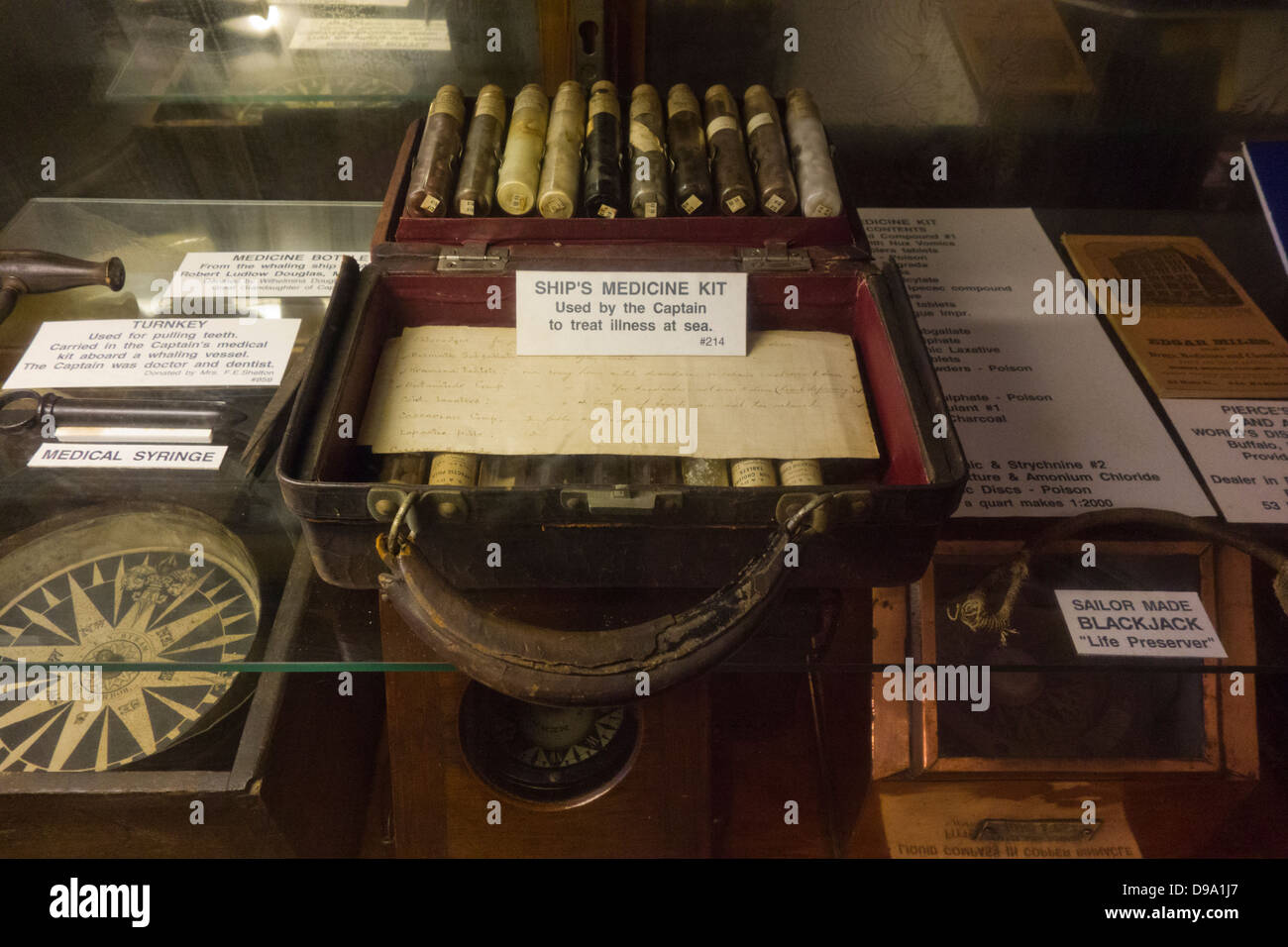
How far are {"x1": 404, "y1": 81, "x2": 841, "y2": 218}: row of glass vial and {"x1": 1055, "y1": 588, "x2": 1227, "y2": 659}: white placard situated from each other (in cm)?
56

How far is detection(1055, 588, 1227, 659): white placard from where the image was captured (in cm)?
85

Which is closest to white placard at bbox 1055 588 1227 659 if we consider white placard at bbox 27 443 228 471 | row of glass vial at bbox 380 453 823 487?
row of glass vial at bbox 380 453 823 487

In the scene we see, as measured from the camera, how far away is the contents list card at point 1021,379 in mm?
984

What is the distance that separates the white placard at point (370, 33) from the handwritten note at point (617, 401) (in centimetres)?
61

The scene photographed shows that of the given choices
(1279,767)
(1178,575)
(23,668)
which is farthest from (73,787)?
(1279,767)

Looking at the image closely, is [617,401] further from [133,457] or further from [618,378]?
[133,457]

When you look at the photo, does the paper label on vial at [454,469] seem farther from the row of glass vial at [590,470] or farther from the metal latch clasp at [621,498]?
the metal latch clasp at [621,498]

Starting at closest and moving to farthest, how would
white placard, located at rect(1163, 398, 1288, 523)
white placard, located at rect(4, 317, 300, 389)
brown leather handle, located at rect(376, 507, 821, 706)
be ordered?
brown leather handle, located at rect(376, 507, 821, 706), white placard, located at rect(1163, 398, 1288, 523), white placard, located at rect(4, 317, 300, 389)

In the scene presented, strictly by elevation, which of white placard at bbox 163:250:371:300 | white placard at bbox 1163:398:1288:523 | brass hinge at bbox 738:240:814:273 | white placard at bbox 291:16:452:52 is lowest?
white placard at bbox 1163:398:1288:523

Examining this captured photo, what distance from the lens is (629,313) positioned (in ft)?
3.17

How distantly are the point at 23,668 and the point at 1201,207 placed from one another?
1903 mm

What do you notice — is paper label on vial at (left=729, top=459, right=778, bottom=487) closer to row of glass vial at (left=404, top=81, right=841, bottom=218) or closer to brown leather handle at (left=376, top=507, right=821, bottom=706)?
brown leather handle at (left=376, top=507, right=821, bottom=706)

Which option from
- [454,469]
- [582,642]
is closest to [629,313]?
[454,469]

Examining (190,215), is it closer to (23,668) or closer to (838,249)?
(23,668)
